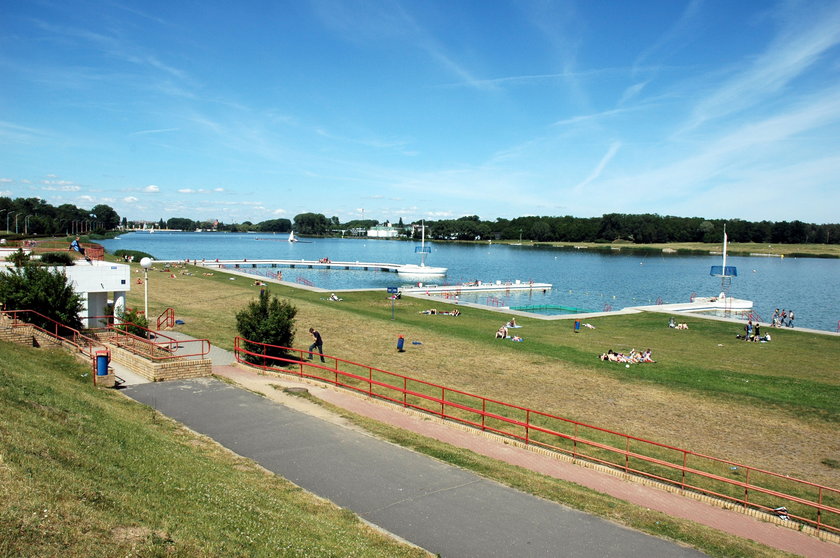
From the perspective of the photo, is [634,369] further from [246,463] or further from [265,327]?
[246,463]

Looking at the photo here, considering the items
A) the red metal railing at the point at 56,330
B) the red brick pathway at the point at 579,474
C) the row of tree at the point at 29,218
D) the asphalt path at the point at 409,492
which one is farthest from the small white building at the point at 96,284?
the row of tree at the point at 29,218

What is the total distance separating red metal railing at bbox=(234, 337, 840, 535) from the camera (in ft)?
36.6

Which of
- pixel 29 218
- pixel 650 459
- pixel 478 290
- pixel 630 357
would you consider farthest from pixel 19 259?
pixel 29 218

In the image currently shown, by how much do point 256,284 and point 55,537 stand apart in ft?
166

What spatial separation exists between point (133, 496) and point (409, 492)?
15.0ft

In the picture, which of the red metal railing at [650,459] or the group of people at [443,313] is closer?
the red metal railing at [650,459]

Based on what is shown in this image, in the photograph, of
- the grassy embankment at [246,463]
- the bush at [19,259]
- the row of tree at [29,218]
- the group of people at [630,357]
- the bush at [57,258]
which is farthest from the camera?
the row of tree at [29,218]

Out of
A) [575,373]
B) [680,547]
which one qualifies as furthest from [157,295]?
[680,547]

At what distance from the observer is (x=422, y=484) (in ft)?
33.3

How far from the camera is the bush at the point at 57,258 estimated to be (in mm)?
24258

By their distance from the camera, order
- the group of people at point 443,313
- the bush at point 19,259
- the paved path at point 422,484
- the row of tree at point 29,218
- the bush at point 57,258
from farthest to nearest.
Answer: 1. the row of tree at point 29,218
2. the group of people at point 443,313
3. the bush at point 57,258
4. the bush at point 19,259
5. the paved path at point 422,484

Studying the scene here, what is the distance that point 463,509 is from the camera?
9242 mm

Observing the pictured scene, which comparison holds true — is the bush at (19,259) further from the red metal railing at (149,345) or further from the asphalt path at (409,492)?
the asphalt path at (409,492)

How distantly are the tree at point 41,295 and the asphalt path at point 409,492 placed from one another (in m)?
9.14
